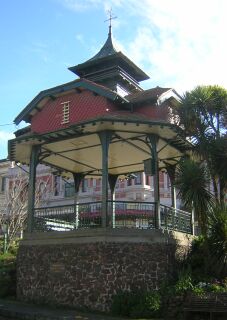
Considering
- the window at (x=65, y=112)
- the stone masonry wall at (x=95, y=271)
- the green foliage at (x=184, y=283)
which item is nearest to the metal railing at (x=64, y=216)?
the stone masonry wall at (x=95, y=271)

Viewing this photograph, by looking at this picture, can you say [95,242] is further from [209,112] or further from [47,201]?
[47,201]

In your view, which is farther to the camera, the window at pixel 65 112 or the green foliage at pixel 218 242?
the window at pixel 65 112

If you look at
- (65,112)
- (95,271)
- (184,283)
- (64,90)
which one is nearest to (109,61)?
(64,90)

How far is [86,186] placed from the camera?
47531 mm

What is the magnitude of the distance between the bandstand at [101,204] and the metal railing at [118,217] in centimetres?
4

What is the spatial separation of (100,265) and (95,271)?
0.29 metres

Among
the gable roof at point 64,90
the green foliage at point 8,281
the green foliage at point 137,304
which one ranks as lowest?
the green foliage at point 137,304

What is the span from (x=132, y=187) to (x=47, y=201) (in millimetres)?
8262

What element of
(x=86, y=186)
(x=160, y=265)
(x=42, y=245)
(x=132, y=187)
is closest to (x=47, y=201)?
(x=86, y=186)

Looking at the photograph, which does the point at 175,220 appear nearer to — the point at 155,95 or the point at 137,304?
the point at 137,304

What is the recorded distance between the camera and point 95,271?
54.3 ft

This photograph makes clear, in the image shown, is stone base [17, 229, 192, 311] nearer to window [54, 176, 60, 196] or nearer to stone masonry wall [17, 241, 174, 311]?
stone masonry wall [17, 241, 174, 311]

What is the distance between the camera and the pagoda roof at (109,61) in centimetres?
2050

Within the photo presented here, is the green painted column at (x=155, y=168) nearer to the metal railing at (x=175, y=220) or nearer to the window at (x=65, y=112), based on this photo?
the metal railing at (x=175, y=220)
